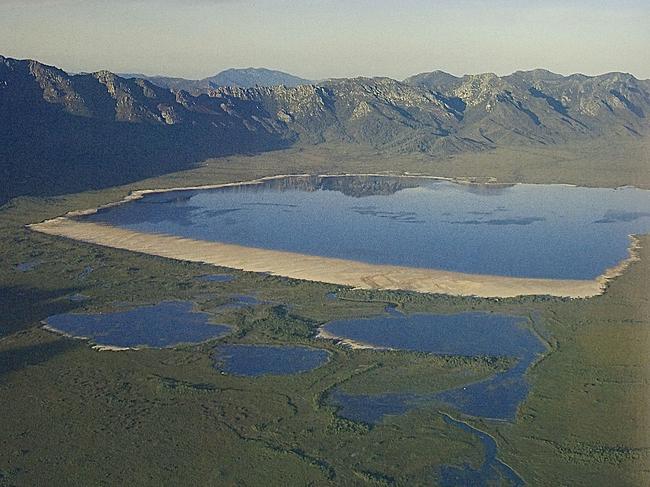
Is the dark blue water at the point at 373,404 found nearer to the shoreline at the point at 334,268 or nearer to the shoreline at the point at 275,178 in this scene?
the shoreline at the point at 334,268

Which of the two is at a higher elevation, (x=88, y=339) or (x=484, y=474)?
(x=88, y=339)

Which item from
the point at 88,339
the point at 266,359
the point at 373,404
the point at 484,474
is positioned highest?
the point at 88,339

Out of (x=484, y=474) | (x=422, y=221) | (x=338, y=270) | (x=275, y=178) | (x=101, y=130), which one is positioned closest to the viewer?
(x=484, y=474)

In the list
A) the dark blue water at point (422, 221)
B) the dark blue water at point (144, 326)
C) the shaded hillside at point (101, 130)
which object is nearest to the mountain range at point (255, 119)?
the shaded hillside at point (101, 130)

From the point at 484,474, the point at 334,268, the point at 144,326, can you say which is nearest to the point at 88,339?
the point at 144,326

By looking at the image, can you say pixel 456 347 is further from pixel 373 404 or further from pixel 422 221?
pixel 422 221

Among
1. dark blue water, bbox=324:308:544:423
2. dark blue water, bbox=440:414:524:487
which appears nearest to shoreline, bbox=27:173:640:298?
dark blue water, bbox=324:308:544:423

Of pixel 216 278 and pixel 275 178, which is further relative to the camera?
pixel 275 178
